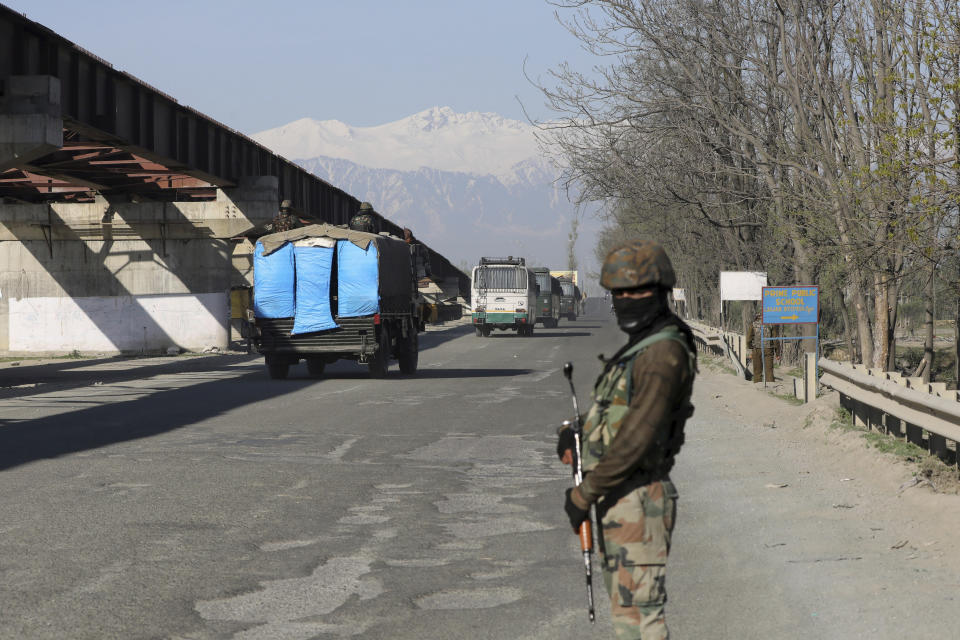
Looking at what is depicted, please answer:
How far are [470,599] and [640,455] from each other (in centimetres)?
304

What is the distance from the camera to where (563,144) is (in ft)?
99.2

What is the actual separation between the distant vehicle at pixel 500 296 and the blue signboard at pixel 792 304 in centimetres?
3252

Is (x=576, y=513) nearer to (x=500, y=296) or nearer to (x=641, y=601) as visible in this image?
(x=641, y=601)

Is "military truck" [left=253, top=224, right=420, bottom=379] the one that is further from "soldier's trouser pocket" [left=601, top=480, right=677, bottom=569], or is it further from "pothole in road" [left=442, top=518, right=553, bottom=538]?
"soldier's trouser pocket" [left=601, top=480, right=677, bottom=569]

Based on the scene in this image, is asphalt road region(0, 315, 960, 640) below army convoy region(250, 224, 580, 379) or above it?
below

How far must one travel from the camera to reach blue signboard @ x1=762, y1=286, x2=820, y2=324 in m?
22.6

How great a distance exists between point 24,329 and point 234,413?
27.0 metres

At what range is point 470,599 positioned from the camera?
667 cm

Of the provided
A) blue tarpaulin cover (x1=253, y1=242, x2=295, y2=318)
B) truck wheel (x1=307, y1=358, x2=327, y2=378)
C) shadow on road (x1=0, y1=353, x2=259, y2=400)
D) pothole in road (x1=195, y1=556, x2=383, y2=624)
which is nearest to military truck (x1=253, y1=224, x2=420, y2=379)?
blue tarpaulin cover (x1=253, y1=242, x2=295, y2=318)

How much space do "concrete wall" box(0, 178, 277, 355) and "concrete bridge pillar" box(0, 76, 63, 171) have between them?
16060 millimetres

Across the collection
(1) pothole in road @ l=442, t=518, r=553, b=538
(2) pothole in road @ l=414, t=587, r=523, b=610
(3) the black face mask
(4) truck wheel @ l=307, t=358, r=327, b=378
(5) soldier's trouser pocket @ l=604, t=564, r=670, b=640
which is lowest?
(2) pothole in road @ l=414, t=587, r=523, b=610

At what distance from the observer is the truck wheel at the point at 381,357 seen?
25.2 metres

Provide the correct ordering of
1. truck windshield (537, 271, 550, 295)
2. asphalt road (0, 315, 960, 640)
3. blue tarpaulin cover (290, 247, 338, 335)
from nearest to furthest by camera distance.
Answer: asphalt road (0, 315, 960, 640) < blue tarpaulin cover (290, 247, 338, 335) < truck windshield (537, 271, 550, 295)

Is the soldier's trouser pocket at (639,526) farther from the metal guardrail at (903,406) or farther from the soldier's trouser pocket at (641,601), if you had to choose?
the metal guardrail at (903,406)
